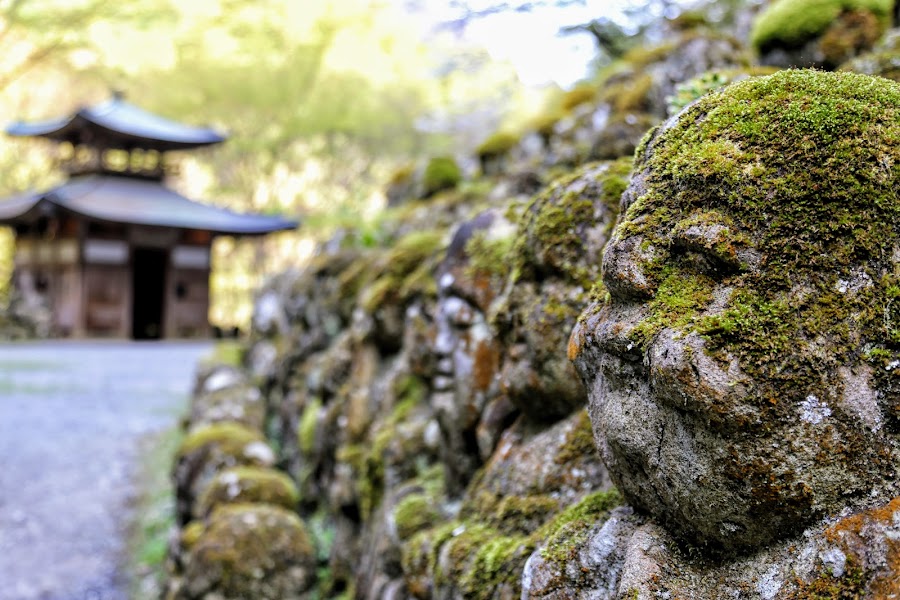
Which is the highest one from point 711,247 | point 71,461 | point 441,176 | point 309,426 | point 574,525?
point 711,247

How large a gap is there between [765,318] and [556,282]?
158cm

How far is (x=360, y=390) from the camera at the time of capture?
665 centimetres

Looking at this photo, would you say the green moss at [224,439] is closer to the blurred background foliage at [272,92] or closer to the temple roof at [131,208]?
the blurred background foliage at [272,92]

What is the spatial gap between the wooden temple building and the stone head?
21.1 metres

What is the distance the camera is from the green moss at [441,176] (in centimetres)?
1027

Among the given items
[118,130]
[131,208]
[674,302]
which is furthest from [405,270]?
[118,130]

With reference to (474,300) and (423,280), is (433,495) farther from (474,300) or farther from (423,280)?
(423,280)

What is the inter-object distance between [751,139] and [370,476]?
13.6ft

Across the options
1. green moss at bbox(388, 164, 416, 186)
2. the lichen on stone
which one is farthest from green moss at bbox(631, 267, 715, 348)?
green moss at bbox(388, 164, 416, 186)

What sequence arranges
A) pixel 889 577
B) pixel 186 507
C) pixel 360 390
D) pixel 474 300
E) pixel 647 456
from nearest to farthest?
pixel 889 577 → pixel 647 456 → pixel 474 300 → pixel 360 390 → pixel 186 507

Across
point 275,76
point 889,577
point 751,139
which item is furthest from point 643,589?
point 275,76

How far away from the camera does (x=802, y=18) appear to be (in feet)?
18.1

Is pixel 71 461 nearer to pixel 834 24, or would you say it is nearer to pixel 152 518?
pixel 152 518

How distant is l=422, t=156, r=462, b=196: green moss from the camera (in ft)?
33.7
